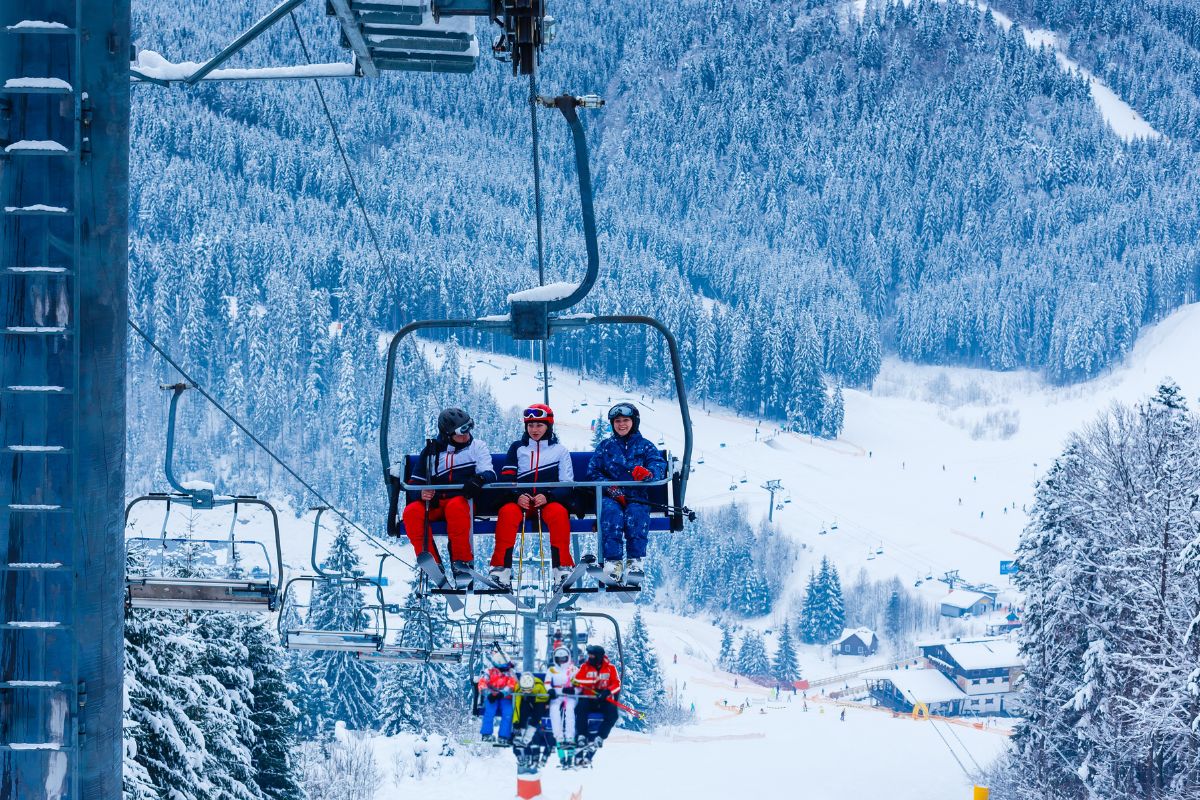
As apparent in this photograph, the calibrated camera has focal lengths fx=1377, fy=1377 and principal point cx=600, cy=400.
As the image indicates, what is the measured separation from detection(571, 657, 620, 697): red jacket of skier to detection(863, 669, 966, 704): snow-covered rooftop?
71.1m

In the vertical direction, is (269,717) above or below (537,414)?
below

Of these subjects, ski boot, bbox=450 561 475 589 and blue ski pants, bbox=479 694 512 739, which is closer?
ski boot, bbox=450 561 475 589

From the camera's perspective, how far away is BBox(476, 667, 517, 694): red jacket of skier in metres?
9.58

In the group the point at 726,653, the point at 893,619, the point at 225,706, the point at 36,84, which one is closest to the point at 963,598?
the point at 893,619

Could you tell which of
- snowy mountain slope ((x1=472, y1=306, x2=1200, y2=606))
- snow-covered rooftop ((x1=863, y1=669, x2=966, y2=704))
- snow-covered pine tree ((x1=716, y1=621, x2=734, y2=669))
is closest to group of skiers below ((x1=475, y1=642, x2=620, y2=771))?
snow-covered rooftop ((x1=863, y1=669, x2=966, y2=704))

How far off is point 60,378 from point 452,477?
5.18 metres

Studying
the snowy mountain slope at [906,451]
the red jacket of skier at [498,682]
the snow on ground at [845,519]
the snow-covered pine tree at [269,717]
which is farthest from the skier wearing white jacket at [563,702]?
the snowy mountain slope at [906,451]

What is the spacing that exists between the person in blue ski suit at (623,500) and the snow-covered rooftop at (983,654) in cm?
7440

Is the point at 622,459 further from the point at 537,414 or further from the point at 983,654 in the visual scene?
the point at 983,654

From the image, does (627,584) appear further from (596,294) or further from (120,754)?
(596,294)

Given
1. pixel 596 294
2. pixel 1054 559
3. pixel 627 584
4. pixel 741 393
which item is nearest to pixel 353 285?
pixel 596 294

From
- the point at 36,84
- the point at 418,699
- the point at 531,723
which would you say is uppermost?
the point at 36,84

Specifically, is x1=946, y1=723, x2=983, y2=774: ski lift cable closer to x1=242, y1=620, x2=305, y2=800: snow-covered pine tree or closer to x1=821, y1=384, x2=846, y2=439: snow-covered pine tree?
x1=242, y1=620, x2=305, y2=800: snow-covered pine tree

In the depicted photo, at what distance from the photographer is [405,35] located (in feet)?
26.2
